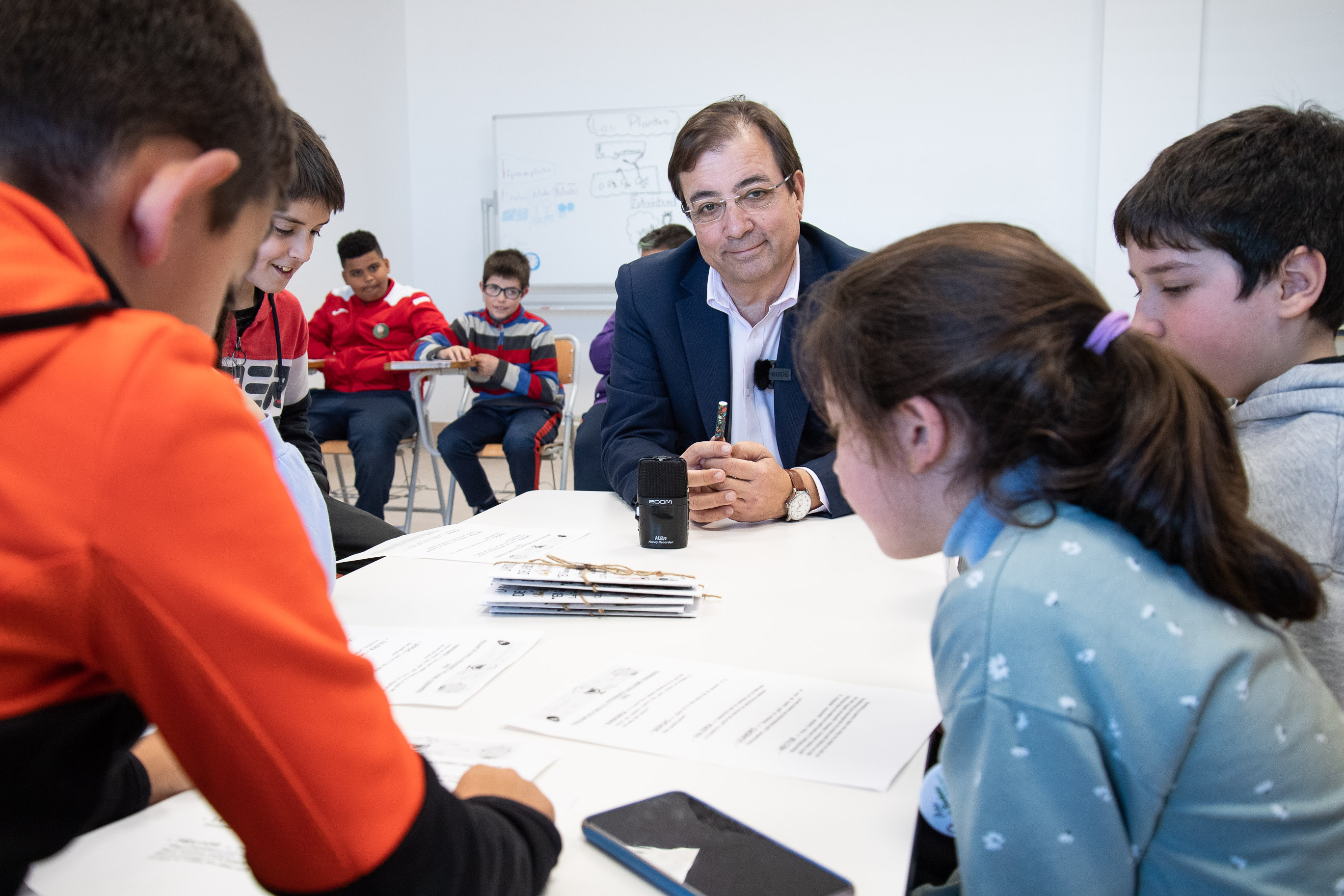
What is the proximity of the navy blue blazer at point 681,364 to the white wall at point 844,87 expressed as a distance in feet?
11.9

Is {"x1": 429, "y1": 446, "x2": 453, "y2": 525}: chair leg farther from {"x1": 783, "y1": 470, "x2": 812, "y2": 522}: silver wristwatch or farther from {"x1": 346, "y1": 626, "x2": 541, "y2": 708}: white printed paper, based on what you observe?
{"x1": 346, "y1": 626, "x2": 541, "y2": 708}: white printed paper

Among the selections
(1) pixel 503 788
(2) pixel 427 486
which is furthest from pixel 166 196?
(2) pixel 427 486

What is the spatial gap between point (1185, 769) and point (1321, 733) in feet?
0.42

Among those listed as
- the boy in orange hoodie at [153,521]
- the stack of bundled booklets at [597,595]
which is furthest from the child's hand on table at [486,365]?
the boy in orange hoodie at [153,521]

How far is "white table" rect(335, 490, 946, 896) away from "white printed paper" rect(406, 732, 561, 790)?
13mm

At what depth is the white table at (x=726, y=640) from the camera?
2.18 ft

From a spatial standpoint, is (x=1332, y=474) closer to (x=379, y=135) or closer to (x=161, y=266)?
(x=161, y=266)

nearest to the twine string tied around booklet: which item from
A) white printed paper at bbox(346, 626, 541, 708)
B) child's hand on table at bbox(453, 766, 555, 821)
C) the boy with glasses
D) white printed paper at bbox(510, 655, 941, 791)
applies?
white printed paper at bbox(346, 626, 541, 708)

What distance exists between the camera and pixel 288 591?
1.47ft

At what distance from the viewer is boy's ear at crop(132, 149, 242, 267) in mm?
491

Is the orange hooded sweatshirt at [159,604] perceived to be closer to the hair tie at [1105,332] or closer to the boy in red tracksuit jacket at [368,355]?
the hair tie at [1105,332]

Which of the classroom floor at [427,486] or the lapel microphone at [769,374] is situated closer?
the lapel microphone at [769,374]

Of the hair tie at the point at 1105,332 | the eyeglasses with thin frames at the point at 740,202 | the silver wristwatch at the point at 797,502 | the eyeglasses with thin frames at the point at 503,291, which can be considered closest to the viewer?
the hair tie at the point at 1105,332

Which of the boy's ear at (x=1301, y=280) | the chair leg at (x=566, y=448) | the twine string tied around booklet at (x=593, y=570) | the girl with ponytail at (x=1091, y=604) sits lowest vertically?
the chair leg at (x=566, y=448)
